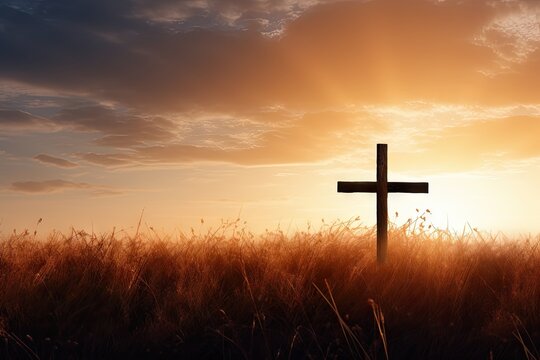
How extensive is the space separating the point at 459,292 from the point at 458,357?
5.00 ft

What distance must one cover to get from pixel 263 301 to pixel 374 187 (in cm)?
Answer: 381

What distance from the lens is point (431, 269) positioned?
7.00m

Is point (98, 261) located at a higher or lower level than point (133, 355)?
higher

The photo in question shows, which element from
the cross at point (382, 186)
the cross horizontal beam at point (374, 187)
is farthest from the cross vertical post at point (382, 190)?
the cross horizontal beam at point (374, 187)

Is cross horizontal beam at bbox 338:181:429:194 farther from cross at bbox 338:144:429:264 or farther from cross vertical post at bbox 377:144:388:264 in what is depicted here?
cross vertical post at bbox 377:144:388:264

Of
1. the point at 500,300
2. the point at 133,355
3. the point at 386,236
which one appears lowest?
the point at 133,355

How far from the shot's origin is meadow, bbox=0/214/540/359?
5070 millimetres

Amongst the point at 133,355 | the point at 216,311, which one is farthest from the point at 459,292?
the point at 133,355

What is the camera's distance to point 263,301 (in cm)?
573

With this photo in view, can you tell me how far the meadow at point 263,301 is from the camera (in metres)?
5.07

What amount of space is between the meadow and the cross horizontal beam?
2.68ft

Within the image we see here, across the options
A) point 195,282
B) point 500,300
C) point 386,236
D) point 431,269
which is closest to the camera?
point 500,300

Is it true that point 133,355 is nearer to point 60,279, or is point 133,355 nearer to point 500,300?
point 60,279

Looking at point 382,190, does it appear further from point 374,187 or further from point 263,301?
point 263,301
